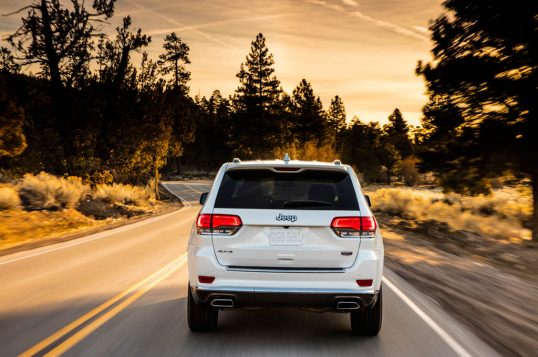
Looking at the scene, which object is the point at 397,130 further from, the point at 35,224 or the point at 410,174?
the point at 35,224

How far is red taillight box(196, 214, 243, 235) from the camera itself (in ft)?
17.5

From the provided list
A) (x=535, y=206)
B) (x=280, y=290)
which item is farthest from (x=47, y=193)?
(x=280, y=290)

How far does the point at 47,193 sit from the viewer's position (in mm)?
22672

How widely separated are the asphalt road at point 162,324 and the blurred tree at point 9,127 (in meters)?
10.9

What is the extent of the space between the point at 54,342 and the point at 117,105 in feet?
84.0

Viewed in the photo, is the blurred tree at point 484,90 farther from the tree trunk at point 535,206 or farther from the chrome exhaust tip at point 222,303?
the chrome exhaust tip at point 222,303

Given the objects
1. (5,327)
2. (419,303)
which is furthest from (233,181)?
(419,303)

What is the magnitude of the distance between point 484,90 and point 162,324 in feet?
43.5

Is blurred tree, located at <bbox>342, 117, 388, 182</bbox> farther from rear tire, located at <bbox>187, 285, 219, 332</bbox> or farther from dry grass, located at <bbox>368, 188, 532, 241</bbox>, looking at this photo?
rear tire, located at <bbox>187, 285, 219, 332</bbox>

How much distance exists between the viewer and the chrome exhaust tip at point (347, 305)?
5316mm

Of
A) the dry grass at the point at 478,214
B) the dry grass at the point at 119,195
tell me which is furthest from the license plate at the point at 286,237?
the dry grass at the point at 119,195

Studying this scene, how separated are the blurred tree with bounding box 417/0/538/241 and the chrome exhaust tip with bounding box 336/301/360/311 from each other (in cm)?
1180

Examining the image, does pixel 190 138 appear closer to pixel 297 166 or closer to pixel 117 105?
pixel 117 105

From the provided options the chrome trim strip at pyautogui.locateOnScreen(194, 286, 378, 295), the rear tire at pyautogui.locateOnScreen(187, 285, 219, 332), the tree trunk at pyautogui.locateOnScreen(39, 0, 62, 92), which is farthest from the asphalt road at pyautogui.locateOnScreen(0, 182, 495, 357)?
the tree trunk at pyautogui.locateOnScreen(39, 0, 62, 92)
